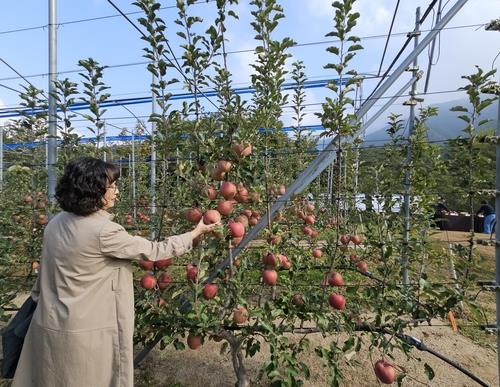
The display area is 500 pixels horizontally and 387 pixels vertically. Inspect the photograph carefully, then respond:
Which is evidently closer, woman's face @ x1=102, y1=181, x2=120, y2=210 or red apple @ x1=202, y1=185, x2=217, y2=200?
woman's face @ x1=102, y1=181, x2=120, y2=210

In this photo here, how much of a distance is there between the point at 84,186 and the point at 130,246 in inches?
12.6

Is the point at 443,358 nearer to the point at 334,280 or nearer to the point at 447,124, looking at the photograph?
the point at 334,280

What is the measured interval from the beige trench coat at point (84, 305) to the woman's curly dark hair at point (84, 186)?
47 millimetres

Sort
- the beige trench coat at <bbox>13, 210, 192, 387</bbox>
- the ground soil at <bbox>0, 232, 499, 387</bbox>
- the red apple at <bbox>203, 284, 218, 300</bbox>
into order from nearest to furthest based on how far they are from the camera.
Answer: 1. the beige trench coat at <bbox>13, 210, 192, 387</bbox>
2. the red apple at <bbox>203, 284, 218, 300</bbox>
3. the ground soil at <bbox>0, 232, 499, 387</bbox>

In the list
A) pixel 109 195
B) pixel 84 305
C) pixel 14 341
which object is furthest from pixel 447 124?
pixel 14 341

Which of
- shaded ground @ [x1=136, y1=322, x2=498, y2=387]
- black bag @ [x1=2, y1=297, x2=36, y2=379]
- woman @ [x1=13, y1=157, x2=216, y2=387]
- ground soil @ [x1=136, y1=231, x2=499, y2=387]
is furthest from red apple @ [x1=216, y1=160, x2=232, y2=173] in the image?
shaded ground @ [x1=136, y1=322, x2=498, y2=387]

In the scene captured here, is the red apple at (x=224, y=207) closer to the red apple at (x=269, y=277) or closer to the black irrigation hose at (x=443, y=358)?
the red apple at (x=269, y=277)

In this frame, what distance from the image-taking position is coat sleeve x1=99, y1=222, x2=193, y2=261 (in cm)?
146

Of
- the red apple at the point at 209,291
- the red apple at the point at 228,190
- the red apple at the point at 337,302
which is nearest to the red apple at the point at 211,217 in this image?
the red apple at the point at 228,190

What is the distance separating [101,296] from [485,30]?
2377mm

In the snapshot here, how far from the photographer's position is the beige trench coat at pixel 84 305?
1.46 meters

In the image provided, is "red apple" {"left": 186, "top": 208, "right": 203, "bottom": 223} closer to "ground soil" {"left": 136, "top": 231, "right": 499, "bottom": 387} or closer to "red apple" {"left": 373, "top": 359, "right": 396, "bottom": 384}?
"ground soil" {"left": 136, "top": 231, "right": 499, "bottom": 387}

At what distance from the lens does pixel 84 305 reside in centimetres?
147

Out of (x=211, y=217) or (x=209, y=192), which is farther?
(x=209, y=192)
